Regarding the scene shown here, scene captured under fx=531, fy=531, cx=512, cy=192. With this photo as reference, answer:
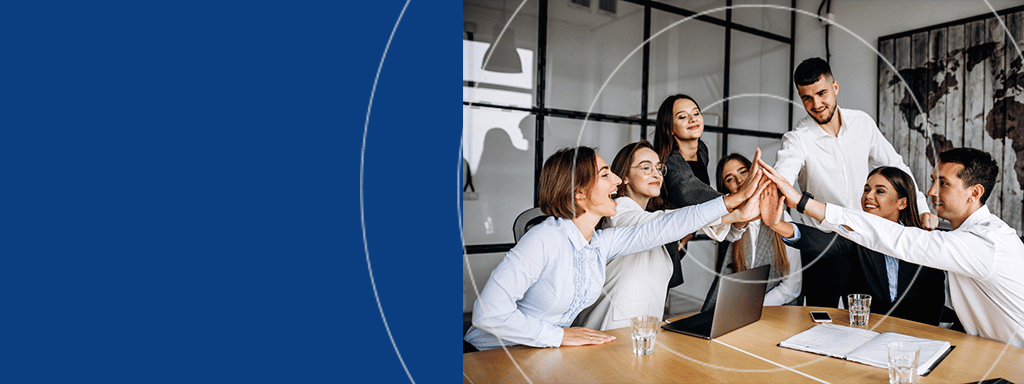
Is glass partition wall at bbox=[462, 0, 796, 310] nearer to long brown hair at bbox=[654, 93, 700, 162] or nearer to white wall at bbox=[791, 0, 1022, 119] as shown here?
white wall at bbox=[791, 0, 1022, 119]

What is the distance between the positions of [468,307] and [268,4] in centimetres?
175

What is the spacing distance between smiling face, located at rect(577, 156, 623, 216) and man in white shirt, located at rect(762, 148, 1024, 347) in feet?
1.45

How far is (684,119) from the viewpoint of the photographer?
168 centimetres

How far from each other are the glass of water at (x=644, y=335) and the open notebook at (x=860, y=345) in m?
0.30

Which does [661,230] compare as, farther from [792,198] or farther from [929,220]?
[929,220]

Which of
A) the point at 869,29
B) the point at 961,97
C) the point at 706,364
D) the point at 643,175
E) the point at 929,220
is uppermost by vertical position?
the point at 869,29

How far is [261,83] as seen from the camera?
54cm

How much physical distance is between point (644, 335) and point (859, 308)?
2.19ft

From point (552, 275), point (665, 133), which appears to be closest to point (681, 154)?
point (665, 133)

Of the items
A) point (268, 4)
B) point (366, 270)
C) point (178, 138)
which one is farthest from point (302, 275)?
point (268, 4)

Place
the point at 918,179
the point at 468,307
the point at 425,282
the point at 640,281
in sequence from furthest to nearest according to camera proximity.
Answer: the point at 468,307 → the point at 918,179 → the point at 640,281 → the point at 425,282

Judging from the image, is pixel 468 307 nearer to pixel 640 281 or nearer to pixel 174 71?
pixel 640 281

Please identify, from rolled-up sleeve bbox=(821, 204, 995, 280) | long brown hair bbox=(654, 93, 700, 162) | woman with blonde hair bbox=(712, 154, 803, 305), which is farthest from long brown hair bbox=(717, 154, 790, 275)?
rolled-up sleeve bbox=(821, 204, 995, 280)

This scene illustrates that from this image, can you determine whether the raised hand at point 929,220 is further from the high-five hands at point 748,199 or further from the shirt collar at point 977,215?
the high-five hands at point 748,199
